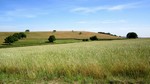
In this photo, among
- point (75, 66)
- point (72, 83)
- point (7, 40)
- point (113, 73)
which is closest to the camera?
point (72, 83)

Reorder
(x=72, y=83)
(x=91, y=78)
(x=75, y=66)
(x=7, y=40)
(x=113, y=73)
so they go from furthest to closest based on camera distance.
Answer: (x=7, y=40), (x=75, y=66), (x=113, y=73), (x=91, y=78), (x=72, y=83)

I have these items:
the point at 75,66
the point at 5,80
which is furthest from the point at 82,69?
the point at 5,80

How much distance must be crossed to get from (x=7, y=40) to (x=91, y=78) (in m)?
75.5

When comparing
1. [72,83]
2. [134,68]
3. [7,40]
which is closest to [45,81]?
[72,83]

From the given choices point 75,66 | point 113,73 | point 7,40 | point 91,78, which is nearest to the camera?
point 91,78

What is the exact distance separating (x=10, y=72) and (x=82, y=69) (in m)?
3.17

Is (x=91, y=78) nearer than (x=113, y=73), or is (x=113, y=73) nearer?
(x=91, y=78)

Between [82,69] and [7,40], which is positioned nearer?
[82,69]

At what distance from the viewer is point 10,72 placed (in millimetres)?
8789

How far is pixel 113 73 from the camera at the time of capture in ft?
24.6

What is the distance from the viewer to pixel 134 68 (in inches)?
299

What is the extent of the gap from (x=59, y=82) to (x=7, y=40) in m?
75.3

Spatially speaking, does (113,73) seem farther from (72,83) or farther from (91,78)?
(72,83)

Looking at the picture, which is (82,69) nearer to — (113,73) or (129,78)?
(113,73)
